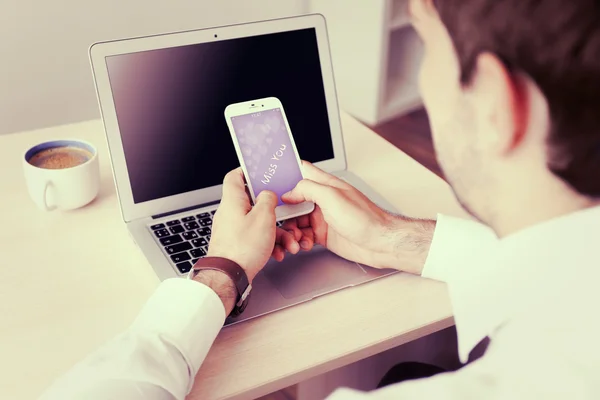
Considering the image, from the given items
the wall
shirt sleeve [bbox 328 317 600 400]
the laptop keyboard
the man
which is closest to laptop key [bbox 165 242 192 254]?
the laptop keyboard

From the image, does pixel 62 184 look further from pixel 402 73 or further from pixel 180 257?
pixel 402 73

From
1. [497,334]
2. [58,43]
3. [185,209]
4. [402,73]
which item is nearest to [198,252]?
[185,209]

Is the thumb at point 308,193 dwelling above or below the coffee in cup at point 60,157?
below

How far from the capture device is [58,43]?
2363 millimetres

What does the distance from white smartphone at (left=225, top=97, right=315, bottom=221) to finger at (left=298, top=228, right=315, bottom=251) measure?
0.11 feet

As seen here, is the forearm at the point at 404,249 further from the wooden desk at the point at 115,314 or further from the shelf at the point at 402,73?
the shelf at the point at 402,73

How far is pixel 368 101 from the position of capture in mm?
3098

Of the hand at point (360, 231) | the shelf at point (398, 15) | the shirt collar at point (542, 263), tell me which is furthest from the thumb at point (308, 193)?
the shelf at point (398, 15)

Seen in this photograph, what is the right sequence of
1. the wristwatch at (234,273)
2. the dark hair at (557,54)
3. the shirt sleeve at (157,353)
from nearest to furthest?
the dark hair at (557,54) < the shirt sleeve at (157,353) < the wristwatch at (234,273)

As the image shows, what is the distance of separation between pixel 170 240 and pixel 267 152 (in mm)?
198

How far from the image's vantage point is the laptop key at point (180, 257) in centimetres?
98

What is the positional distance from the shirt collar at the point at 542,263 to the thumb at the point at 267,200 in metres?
0.36

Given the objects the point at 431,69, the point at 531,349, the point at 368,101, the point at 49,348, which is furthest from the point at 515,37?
the point at 368,101

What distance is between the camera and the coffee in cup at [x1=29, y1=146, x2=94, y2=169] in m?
1.10
